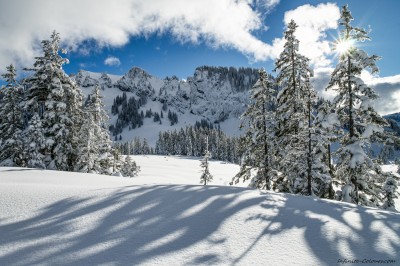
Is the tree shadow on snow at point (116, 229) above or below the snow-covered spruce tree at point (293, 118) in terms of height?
below

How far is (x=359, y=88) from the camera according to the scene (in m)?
13.2

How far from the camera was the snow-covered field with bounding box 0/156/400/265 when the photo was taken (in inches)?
197

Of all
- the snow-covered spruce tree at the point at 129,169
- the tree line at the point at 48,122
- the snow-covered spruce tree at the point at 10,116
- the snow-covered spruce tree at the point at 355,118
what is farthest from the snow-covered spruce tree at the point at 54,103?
the snow-covered spruce tree at the point at 129,169

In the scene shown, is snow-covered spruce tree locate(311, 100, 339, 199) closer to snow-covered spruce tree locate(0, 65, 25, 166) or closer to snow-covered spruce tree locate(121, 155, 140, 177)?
snow-covered spruce tree locate(0, 65, 25, 166)

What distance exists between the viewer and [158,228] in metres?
6.07

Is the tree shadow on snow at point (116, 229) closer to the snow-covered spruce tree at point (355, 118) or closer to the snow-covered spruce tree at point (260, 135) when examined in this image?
the snow-covered spruce tree at point (355, 118)

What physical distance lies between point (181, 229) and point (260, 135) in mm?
12435

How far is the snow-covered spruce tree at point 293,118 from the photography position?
48.5 ft

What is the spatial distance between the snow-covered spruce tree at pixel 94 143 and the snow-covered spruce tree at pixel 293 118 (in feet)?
51.7

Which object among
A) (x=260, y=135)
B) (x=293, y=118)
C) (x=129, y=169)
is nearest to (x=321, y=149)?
(x=293, y=118)

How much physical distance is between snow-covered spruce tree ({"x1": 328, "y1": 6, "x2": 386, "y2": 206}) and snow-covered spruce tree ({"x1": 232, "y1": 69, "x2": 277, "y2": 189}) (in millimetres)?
4490

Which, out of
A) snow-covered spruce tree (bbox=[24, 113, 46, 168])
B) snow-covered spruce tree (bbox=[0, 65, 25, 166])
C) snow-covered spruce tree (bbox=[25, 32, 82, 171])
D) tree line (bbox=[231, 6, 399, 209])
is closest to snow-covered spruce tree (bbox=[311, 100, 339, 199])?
tree line (bbox=[231, 6, 399, 209])

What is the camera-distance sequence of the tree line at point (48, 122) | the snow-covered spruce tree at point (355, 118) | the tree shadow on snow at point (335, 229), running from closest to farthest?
the tree shadow on snow at point (335, 229) < the snow-covered spruce tree at point (355, 118) < the tree line at point (48, 122)

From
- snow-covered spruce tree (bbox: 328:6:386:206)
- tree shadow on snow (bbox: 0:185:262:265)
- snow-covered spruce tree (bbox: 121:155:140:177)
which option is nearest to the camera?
tree shadow on snow (bbox: 0:185:262:265)
